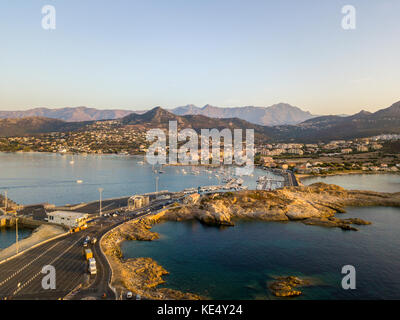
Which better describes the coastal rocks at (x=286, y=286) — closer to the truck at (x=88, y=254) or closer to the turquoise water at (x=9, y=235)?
the truck at (x=88, y=254)

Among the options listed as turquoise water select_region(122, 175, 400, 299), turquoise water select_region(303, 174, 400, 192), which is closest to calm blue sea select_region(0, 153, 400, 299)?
turquoise water select_region(122, 175, 400, 299)

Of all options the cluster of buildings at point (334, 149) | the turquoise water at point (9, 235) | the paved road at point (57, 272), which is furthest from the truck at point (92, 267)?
the cluster of buildings at point (334, 149)

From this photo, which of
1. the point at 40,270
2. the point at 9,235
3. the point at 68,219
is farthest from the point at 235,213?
the point at 9,235

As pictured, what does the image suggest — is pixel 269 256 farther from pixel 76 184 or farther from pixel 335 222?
pixel 76 184

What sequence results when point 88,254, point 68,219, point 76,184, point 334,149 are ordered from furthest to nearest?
point 334,149 < point 76,184 < point 68,219 < point 88,254
